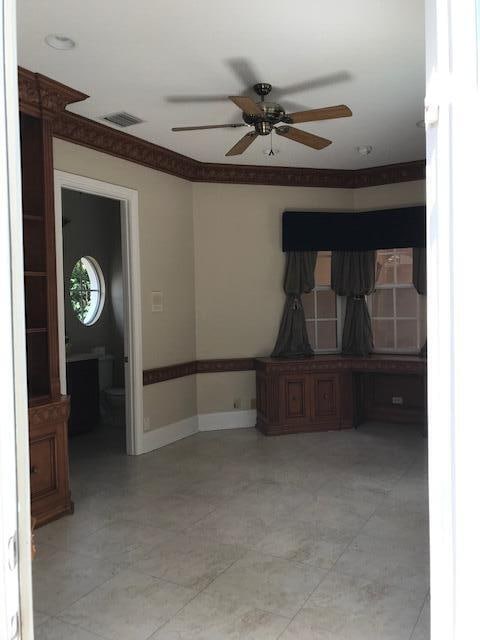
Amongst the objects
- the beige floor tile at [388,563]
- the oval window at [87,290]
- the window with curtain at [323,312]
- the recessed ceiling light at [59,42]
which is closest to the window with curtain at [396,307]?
the window with curtain at [323,312]

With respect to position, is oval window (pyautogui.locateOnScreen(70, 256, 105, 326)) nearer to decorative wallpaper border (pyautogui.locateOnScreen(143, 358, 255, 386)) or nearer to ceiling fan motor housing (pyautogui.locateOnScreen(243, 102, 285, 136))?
decorative wallpaper border (pyautogui.locateOnScreen(143, 358, 255, 386))

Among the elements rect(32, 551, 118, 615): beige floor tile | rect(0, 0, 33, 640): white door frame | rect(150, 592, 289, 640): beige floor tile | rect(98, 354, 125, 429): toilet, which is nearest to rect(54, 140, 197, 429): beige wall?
rect(98, 354, 125, 429): toilet

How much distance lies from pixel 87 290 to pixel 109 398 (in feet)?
5.01

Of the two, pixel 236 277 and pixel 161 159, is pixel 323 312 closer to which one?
pixel 236 277

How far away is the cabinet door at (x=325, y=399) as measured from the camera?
5883mm

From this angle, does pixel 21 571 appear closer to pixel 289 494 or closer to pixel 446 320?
pixel 446 320

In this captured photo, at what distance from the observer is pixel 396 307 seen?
20.5ft

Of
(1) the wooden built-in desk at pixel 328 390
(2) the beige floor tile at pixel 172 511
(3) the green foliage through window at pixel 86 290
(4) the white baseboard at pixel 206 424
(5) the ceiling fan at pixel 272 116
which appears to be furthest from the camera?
(3) the green foliage through window at pixel 86 290

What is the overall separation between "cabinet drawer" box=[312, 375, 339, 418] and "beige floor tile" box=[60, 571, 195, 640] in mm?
3377

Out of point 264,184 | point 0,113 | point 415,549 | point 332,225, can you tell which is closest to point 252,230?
point 264,184

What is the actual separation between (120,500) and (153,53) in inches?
122

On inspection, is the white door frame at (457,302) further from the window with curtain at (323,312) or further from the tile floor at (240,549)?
the window with curtain at (323,312)

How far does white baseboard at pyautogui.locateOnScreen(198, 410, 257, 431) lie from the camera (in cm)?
604

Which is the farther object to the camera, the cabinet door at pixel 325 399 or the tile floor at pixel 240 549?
the cabinet door at pixel 325 399
